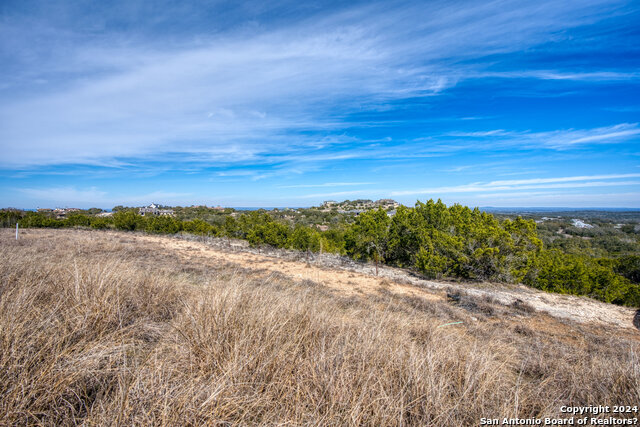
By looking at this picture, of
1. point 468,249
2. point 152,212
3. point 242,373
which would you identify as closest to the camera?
point 242,373

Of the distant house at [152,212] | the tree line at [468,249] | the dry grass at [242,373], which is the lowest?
the tree line at [468,249]

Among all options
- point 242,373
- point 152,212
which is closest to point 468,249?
point 242,373

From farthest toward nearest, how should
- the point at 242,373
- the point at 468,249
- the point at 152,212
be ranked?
the point at 152,212 → the point at 468,249 → the point at 242,373

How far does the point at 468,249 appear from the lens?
593 inches

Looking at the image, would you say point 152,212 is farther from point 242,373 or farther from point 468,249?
point 242,373

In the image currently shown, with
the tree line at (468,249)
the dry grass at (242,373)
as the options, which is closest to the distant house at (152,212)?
the tree line at (468,249)

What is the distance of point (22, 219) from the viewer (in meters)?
32.3

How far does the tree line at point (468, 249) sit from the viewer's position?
1418cm

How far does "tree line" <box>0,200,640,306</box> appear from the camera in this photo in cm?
1418

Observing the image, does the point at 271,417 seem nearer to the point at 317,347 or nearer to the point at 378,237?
the point at 317,347

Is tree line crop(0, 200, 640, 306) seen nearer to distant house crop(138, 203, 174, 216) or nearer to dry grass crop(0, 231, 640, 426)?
dry grass crop(0, 231, 640, 426)

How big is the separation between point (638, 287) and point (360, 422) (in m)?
20.9

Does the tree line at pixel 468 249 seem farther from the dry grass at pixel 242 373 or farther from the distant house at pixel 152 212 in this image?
the distant house at pixel 152 212

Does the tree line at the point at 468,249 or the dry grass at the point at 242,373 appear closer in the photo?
the dry grass at the point at 242,373
